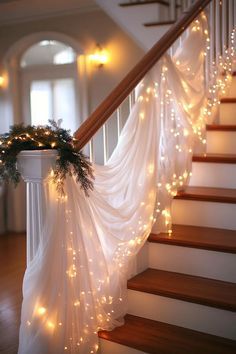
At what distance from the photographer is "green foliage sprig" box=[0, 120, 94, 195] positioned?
2.01 m

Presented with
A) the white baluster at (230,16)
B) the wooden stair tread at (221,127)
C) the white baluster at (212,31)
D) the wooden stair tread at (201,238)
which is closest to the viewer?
the wooden stair tread at (201,238)

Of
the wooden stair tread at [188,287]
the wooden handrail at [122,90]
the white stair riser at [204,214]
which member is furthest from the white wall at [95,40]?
the wooden stair tread at [188,287]

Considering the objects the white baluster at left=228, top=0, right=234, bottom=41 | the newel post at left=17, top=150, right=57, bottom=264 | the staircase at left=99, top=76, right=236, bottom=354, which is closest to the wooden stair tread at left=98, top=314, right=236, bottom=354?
the staircase at left=99, top=76, right=236, bottom=354

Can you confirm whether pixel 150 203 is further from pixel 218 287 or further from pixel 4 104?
pixel 4 104

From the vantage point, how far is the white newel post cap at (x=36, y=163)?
1977 millimetres

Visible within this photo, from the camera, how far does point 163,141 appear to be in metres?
2.70

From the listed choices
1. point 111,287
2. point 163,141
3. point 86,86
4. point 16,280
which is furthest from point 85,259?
point 86,86

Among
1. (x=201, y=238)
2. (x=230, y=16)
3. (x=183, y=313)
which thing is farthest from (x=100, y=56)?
(x=183, y=313)

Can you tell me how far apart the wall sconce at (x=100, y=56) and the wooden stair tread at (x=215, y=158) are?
9.19 ft

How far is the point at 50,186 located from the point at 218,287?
1037 mm

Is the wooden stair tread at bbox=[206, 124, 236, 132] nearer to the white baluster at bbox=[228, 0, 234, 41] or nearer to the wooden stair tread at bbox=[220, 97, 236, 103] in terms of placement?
the wooden stair tread at bbox=[220, 97, 236, 103]

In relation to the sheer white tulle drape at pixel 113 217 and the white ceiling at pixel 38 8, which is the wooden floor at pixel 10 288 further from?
the white ceiling at pixel 38 8

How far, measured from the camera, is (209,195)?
2.76 metres

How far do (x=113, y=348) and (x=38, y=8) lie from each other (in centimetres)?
465
